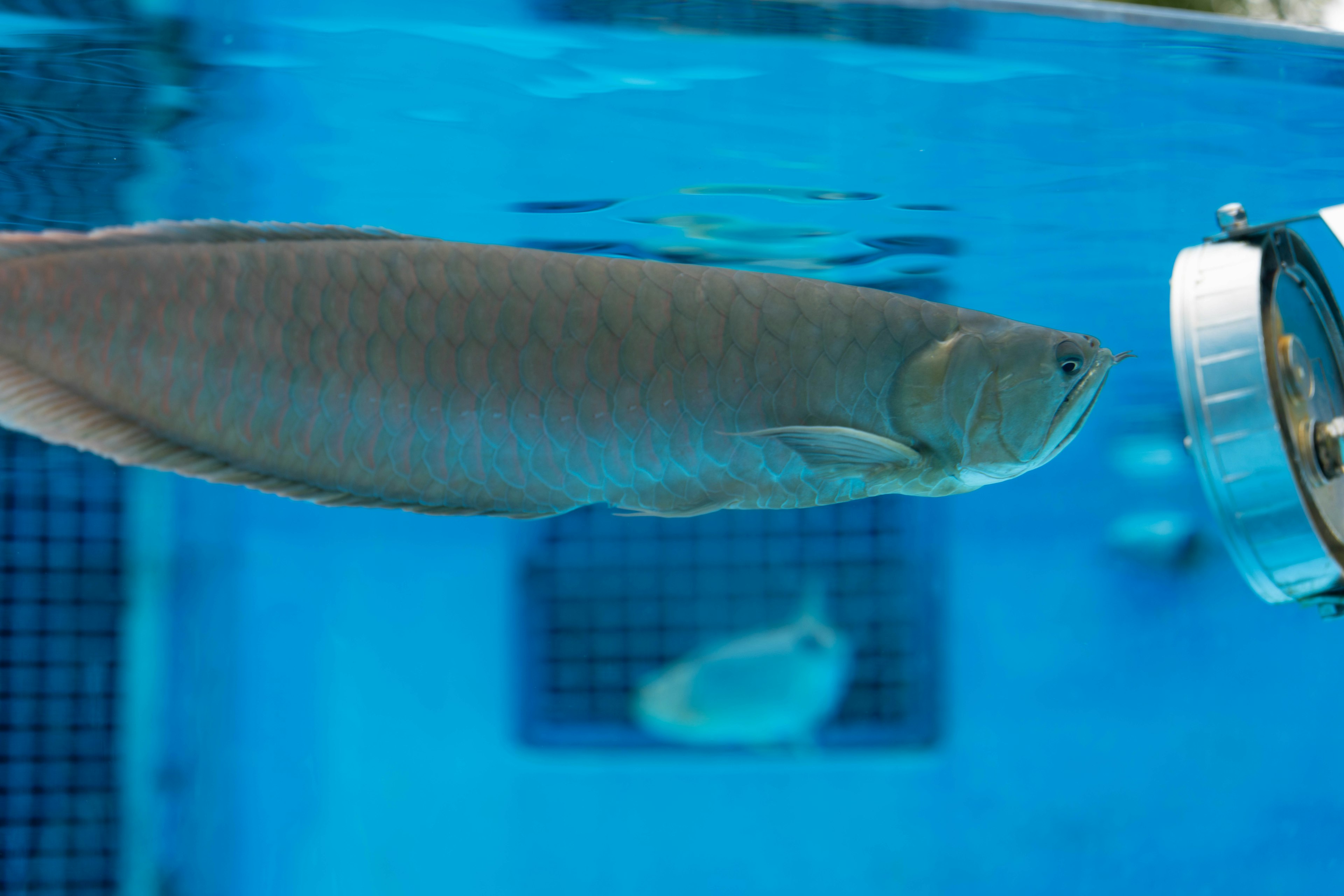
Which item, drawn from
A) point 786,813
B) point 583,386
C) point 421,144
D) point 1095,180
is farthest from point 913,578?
point 583,386

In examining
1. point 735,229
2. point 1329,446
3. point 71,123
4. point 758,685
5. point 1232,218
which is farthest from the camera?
point 758,685

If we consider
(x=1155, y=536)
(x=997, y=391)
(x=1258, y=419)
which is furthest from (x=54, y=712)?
(x=1155, y=536)

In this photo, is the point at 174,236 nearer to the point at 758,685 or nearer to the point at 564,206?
A: the point at 564,206

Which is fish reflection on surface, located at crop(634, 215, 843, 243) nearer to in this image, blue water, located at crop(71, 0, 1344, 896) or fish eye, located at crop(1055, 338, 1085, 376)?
blue water, located at crop(71, 0, 1344, 896)

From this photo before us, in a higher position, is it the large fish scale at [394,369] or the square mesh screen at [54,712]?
the large fish scale at [394,369]

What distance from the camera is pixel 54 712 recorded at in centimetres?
352

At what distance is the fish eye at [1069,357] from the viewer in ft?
4.72

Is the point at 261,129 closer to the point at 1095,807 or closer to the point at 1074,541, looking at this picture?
the point at 1074,541

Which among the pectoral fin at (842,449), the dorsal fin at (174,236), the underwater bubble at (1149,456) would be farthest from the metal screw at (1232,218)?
the underwater bubble at (1149,456)

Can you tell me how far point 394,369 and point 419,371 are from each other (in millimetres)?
35

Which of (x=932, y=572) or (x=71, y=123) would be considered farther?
(x=932, y=572)

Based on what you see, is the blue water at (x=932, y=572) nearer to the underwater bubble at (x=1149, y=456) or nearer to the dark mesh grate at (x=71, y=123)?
the underwater bubble at (x=1149, y=456)

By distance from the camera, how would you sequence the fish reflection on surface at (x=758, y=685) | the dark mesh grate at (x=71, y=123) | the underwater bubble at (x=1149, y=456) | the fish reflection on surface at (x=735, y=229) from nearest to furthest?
the dark mesh grate at (x=71, y=123) → the fish reflection on surface at (x=735, y=229) → the fish reflection on surface at (x=758, y=685) → the underwater bubble at (x=1149, y=456)

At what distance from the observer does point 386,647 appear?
12.7 feet
